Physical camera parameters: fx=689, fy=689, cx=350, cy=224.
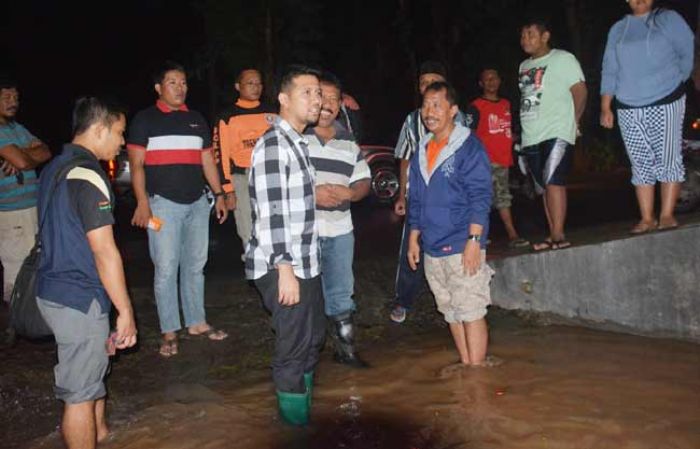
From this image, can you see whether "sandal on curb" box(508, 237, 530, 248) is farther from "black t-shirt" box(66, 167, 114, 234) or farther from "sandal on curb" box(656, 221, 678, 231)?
"black t-shirt" box(66, 167, 114, 234)

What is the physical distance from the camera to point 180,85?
5.42m

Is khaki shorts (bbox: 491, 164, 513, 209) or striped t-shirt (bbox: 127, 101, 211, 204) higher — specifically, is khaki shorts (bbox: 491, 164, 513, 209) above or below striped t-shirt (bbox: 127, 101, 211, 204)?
below

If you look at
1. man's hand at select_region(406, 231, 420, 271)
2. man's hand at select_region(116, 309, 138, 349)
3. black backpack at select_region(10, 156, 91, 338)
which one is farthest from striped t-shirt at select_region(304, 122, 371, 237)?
black backpack at select_region(10, 156, 91, 338)

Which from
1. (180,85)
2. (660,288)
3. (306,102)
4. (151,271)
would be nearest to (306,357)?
(306,102)

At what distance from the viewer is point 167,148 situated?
5414 millimetres

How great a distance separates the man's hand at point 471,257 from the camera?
4.66m

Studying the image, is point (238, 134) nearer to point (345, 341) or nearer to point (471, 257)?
point (345, 341)

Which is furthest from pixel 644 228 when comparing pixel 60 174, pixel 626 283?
pixel 60 174

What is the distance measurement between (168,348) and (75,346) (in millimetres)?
2098

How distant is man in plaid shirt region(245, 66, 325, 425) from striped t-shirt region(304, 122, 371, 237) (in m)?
0.82

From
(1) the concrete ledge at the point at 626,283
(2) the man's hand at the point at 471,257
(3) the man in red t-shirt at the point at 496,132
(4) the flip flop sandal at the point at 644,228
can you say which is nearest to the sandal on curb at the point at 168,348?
(2) the man's hand at the point at 471,257

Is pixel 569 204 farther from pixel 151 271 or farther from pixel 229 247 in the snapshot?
pixel 151 271

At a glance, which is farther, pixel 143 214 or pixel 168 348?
pixel 168 348

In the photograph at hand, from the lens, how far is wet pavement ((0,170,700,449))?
13.4ft
